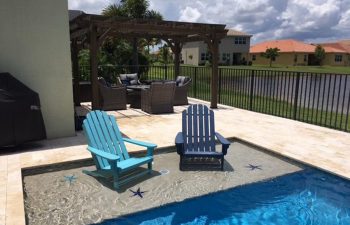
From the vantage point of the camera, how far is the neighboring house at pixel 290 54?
194 feet

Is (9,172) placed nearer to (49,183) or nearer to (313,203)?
(49,183)

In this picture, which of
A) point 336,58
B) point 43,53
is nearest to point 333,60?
point 336,58

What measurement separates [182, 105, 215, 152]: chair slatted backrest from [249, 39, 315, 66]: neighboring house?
56932 mm

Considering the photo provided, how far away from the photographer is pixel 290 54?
5922 centimetres

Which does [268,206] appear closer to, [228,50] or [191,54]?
[228,50]

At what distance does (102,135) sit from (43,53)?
249cm

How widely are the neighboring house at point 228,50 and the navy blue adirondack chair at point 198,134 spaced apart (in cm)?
4579

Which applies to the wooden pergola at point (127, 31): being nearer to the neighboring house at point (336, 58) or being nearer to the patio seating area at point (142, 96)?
the patio seating area at point (142, 96)

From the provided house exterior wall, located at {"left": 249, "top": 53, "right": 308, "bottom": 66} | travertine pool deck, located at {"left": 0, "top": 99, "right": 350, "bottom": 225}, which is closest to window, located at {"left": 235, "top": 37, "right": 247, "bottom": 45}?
house exterior wall, located at {"left": 249, "top": 53, "right": 308, "bottom": 66}

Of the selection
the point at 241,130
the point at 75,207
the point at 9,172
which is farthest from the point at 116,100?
the point at 75,207

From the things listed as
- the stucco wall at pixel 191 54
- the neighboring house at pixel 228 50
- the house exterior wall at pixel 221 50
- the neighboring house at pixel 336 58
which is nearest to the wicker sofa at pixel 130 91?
the house exterior wall at pixel 221 50

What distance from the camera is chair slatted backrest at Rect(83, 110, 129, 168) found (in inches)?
175

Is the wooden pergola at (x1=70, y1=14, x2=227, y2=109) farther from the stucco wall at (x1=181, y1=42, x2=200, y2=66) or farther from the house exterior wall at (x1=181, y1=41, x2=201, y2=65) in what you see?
the stucco wall at (x1=181, y1=42, x2=200, y2=66)

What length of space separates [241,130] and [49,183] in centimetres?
428
